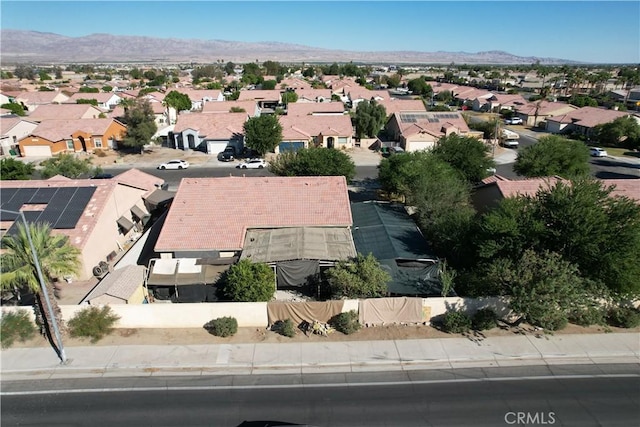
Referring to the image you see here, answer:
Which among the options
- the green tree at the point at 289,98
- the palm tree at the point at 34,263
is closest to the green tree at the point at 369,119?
the green tree at the point at 289,98

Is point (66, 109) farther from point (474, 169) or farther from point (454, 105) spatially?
point (454, 105)

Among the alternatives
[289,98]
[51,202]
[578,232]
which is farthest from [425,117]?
[51,202]

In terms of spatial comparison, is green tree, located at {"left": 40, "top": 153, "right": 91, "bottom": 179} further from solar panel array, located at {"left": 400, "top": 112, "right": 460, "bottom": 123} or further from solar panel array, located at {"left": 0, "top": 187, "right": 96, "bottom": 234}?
solar panel array, located at {"left": 400, "top": 112, "right": 460, "bottom": 123}

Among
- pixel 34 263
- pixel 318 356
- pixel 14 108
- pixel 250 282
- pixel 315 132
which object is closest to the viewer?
pixel 34 263

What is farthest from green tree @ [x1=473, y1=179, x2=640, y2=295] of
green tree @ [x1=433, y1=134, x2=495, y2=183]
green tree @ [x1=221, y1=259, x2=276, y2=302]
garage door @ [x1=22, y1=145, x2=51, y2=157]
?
garage door @ [x1=22, y1=145, x2=51, y2=157]

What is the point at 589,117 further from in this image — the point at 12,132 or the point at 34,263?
the point at 12,132

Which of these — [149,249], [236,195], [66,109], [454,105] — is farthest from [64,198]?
[454,105]
